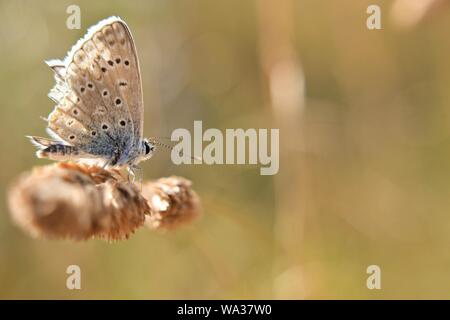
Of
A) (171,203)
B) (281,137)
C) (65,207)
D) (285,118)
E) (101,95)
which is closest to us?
(65,207)

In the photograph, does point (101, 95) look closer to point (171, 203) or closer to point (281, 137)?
point (171, 203)

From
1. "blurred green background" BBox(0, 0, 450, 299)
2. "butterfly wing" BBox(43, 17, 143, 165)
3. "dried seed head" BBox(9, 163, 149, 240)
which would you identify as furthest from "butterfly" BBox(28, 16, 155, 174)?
"dried seed head" BBox(9, 163, 149, 240)

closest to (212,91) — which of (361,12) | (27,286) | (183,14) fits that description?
(183,14)

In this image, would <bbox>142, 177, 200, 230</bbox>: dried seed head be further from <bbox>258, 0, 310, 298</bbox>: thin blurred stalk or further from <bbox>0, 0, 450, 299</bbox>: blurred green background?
<bbox>0, 0, 450, 299</bbox>: blurred green background

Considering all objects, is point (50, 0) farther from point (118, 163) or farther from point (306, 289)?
point (306, 289)

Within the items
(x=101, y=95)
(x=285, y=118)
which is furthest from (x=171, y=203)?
(x=285, y=118)

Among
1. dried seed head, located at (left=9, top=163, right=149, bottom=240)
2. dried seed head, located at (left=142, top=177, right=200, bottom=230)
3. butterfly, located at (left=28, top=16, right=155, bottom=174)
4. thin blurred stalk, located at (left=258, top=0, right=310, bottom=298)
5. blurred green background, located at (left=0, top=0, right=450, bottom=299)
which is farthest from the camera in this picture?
blurred green background, located at (left=0, top=0, right=450, bottom=299)
